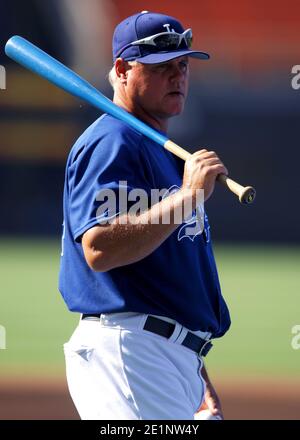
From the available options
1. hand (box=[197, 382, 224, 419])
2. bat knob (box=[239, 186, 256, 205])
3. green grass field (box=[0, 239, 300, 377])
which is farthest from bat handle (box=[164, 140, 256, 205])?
green grass field (box=[0, 239, 300, 377])

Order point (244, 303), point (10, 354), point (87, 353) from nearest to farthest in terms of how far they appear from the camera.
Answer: point (87, 353) → point (10, 354) → point (244, 303)

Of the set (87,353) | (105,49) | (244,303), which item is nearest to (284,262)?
(244,303)

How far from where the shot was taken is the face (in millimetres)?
3107

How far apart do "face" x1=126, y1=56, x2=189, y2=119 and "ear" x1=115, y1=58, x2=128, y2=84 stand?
0.02 metres

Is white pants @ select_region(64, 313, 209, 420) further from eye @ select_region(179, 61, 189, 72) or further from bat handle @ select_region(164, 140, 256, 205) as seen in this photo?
eye @ select_region(179, 61, 189, 72)

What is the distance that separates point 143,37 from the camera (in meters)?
3.15

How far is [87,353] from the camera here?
117 inches

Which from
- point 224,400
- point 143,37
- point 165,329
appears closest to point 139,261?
point 165,329

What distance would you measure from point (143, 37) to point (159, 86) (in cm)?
18

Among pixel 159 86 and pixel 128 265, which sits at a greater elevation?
pixel 159 86

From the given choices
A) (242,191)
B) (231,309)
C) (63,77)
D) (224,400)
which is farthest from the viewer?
(231,309)

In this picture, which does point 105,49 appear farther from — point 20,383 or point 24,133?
point 20,383

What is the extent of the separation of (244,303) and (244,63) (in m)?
6.88

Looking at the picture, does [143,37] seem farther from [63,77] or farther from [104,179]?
[104,179]
